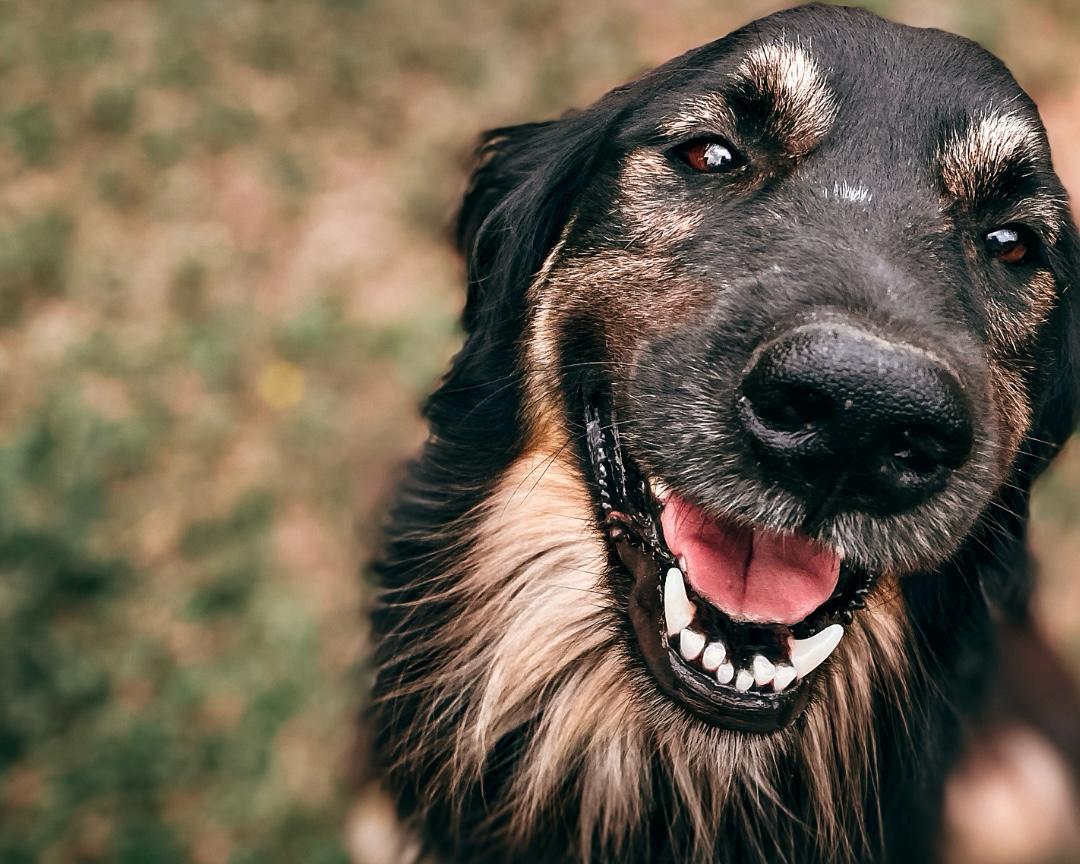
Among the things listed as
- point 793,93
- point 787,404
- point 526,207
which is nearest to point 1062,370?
point 793,93

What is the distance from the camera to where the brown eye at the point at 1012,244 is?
234 centimetres

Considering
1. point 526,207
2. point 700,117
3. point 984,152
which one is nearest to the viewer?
point 984,152

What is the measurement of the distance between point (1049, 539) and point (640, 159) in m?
3.19

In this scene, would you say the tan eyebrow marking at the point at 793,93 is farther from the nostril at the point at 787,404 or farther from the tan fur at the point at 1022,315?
the nostril at the point at 787,404

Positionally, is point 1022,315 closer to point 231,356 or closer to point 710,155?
point 710,155

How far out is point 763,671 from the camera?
2.15 meters

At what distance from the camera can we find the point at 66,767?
3.63 metres

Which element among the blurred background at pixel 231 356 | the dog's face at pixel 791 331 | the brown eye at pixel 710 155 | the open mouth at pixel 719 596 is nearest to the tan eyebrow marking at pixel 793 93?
the dog's face at pixel 791 331

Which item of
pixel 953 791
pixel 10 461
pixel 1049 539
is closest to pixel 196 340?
pixel 10 461

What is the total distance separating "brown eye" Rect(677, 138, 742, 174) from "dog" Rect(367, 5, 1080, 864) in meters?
0.01

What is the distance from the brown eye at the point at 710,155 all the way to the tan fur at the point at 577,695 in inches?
31.6

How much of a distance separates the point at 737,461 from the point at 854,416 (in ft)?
0.98

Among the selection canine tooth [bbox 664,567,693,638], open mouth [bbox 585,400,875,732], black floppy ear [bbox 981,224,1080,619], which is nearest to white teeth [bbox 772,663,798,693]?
open mouth [bbox 585,400,875,732]

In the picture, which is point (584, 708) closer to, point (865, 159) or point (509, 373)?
point (509, 373)
